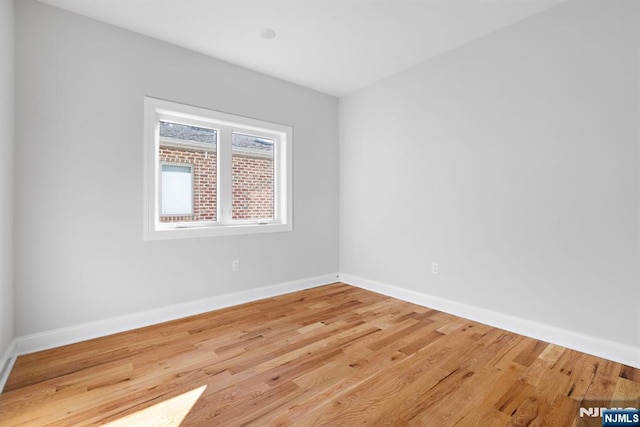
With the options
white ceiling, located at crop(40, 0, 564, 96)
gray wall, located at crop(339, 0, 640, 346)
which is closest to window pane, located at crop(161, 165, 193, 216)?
white ceiling, located at crop(40, 0, 564, 96)

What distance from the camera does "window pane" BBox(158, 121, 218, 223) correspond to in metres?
2.95

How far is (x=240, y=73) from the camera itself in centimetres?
332

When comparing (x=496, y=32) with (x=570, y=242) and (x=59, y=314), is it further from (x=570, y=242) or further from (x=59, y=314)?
(x=59, y=314)

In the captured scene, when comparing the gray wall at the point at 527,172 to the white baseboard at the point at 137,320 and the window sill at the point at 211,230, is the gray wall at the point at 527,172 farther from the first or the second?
the white baseboard at the point at 137,320

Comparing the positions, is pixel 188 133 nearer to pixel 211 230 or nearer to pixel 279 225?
pixel 211 230

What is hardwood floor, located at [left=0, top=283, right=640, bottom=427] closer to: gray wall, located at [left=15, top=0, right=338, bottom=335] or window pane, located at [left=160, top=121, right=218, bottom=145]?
gray wall, located at [left=15, top=0, right=338, bottom=335]

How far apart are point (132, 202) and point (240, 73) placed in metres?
1.78

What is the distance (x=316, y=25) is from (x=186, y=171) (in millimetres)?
1858

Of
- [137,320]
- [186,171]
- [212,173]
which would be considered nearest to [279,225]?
[212,173]

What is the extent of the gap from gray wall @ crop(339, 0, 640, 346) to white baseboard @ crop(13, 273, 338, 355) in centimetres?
150

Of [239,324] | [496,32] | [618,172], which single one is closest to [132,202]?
[239,324]

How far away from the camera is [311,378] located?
1874mm

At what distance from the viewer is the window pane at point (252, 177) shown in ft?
11.3

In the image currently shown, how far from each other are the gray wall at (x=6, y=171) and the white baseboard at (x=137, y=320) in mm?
169
